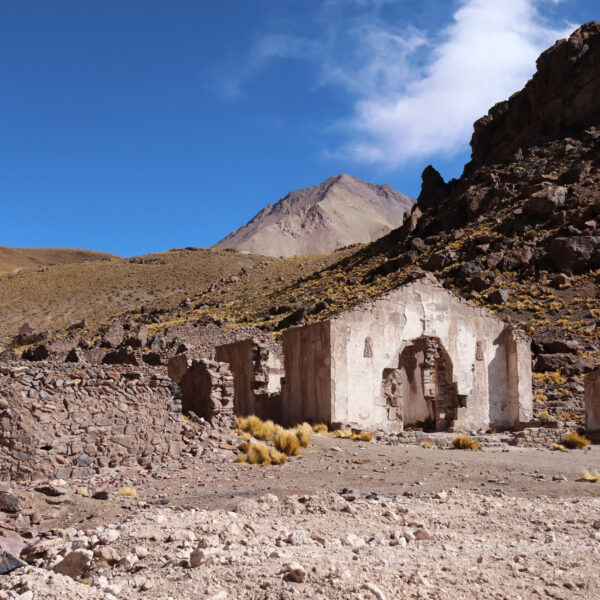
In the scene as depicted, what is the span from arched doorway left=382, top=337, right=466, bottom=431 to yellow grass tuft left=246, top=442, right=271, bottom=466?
722 centimetres

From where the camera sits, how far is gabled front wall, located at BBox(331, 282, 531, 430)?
18.5 metres

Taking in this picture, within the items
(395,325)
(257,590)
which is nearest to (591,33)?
→ (395,325)

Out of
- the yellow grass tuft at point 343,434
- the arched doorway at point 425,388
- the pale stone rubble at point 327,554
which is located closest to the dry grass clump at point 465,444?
the yellow grass tuft at point 343,434

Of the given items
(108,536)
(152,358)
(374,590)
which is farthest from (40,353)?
(374,590)

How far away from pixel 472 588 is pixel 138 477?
6382mm

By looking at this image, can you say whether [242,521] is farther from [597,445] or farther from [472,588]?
[597,445]

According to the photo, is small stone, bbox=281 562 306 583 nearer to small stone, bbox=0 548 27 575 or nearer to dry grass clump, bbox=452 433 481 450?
small stone, bbox=0 548 27 575

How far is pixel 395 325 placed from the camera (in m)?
19.6

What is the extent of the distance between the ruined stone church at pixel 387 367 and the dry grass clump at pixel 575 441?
4032 millimetres

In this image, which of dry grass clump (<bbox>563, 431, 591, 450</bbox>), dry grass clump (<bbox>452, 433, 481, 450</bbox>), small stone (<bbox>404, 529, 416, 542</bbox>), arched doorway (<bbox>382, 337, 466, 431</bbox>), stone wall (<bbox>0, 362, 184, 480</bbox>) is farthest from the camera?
arched doorway (<bbox>382, 337, 466, 431</bbox>)

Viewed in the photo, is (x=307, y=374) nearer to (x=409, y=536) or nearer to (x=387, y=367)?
(x=387, y=367)

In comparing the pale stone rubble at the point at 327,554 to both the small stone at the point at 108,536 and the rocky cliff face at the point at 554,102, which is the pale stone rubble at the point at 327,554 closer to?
the small stone at the point at 108,536

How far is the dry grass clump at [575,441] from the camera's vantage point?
16.4 metres

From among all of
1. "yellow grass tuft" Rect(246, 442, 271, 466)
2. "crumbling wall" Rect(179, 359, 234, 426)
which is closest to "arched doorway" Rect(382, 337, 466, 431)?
"crumbling wall" Rect(179, 359, 234, 426)
